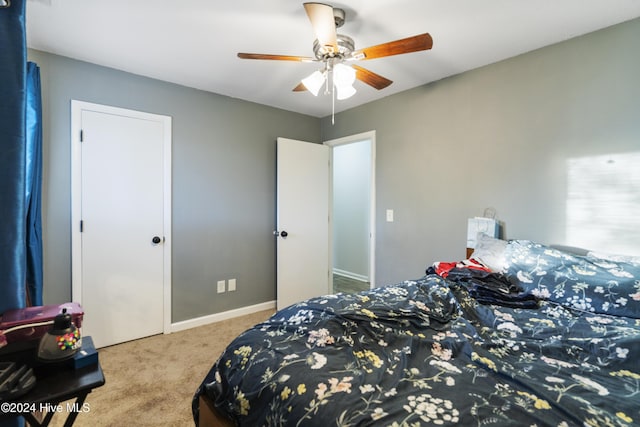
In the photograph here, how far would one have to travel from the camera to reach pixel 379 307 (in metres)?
1.46

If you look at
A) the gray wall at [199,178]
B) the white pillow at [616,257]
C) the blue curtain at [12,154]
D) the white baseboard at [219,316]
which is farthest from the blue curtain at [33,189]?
the white pillow at [616,257]

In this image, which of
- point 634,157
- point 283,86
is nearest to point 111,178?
point 283,86

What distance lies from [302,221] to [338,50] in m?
2.16

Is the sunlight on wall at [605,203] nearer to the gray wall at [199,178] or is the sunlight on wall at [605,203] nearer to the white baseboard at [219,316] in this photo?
the gray wall at [199,178]

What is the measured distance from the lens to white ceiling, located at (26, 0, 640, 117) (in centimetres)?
179

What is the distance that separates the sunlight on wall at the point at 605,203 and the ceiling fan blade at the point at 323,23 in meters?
1.81

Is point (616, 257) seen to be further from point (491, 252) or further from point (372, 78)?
point (372, 78)

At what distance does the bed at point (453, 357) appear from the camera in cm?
86

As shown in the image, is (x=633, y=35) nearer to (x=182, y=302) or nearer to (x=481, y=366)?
(x=481, y=366)

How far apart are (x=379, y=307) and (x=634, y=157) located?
72.7 inches

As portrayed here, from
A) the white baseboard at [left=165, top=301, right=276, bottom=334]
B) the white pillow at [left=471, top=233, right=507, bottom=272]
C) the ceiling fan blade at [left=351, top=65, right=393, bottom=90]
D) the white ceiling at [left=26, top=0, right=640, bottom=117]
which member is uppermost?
the white ceiling at [left=26, top=0, right=640, bottom=117]

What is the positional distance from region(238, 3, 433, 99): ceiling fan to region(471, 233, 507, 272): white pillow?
136 centimetres

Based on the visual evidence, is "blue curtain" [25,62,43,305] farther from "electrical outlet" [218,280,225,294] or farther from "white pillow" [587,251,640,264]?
"white pillow" [587,251,640,264]

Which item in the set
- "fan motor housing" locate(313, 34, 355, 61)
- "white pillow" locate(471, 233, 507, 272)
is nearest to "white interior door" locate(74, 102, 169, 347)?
"fan motor housing" locate(313, 34, 355, 61)
